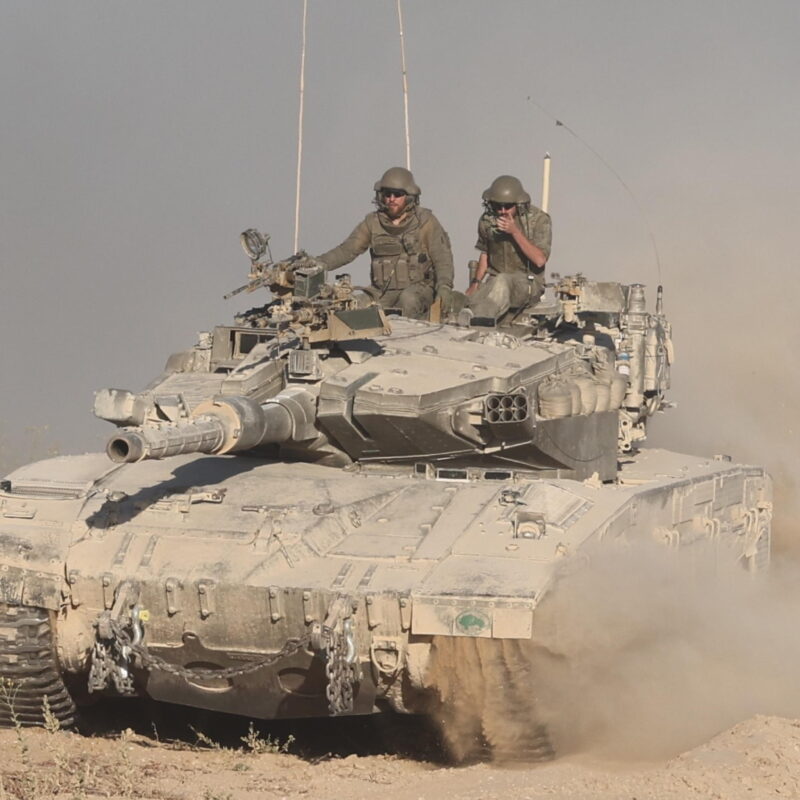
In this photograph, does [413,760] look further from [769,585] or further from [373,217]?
[373,217]

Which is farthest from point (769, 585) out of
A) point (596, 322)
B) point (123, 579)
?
point (123, 579)

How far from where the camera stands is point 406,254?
65.2 ft

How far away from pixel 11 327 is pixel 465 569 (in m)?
28.5

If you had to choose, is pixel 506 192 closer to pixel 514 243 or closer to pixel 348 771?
pixel 514 243

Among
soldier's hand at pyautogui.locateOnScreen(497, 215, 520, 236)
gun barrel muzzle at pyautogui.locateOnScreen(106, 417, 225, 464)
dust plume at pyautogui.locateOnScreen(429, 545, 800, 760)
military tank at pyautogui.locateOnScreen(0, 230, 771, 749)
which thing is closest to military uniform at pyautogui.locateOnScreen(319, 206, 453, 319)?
soldier's hand at pyautogui.locateOnScreen(497, 215, 520, 236)

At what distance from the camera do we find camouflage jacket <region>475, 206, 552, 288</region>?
20.1 metres

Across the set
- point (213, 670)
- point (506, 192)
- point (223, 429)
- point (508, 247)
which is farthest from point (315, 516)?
point (508, 247)

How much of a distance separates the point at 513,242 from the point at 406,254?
122 cm

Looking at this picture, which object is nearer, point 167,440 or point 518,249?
point 167,440

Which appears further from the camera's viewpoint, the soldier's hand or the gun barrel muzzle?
the soldier's hand

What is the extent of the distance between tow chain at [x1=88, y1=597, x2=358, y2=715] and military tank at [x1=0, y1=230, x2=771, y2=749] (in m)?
0.02

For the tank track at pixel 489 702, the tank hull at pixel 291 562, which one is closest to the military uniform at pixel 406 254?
the tank hull at pixel 291 562

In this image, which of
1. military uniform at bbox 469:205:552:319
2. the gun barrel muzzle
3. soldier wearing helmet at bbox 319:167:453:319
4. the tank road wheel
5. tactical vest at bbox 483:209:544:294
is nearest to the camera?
the gun barrel muzzle

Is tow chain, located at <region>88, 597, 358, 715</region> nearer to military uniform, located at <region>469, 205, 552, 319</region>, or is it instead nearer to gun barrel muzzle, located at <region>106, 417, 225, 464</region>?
gun barrel muzzle, located at <region>106, 417, 225, 464</region>
